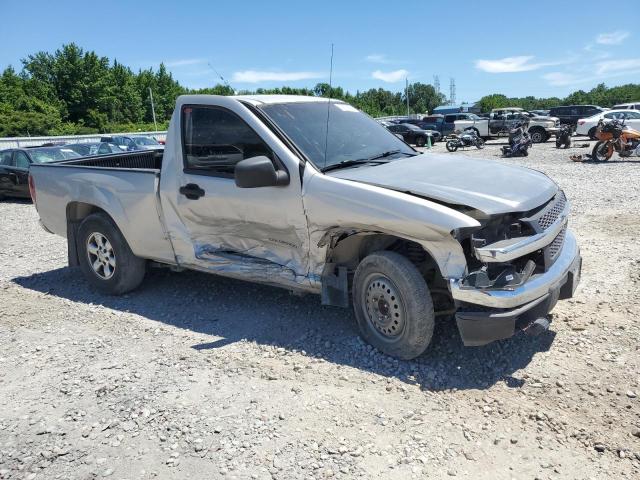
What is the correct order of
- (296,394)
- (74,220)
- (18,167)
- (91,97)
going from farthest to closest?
(91,97)
(18,167)
(74,220)
(296,394)

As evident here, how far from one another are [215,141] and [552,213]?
9.33ft

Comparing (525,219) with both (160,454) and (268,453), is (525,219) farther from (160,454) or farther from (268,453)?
(160,454)

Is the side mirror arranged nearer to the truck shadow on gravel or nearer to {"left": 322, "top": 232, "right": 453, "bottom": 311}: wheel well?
{"left": 322, "top": 232, "right": 453, "bottom": 311}: wheel well

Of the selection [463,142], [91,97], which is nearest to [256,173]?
[463,142]

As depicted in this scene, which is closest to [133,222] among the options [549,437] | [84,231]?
[84,231]

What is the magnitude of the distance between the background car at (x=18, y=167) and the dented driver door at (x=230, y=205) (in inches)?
425

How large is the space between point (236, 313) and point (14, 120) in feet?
158

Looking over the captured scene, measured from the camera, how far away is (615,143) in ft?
55.4

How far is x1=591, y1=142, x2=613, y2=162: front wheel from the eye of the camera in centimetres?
1692

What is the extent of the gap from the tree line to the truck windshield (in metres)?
42.9

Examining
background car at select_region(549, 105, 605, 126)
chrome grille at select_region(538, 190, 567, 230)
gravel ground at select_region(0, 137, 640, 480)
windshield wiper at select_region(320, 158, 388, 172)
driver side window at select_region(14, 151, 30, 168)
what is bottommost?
gravel ground at select_region(0, 137, 640, 480)

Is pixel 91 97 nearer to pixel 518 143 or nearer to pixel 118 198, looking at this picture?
pixel 518 143

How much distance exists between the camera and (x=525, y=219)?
360 cm

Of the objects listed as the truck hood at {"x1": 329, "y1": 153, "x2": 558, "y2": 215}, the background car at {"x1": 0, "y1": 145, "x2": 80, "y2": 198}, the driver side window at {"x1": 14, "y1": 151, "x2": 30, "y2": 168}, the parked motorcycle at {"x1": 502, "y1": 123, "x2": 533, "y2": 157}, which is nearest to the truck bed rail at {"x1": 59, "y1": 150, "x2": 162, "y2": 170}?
the truck hood at {"x1": 329, "y1": 153, "x2": 558, "y2": 215}
